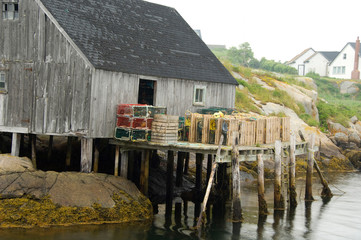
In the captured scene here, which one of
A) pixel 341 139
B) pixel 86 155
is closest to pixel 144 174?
pixel 86 155

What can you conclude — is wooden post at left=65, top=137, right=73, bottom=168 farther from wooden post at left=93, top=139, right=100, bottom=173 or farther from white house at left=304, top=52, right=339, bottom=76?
white house at left=304, top=52, right=339, bottom=76

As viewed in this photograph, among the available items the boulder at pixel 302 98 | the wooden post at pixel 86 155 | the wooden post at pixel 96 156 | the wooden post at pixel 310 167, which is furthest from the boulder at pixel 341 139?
the wooden post at pixel 86 155

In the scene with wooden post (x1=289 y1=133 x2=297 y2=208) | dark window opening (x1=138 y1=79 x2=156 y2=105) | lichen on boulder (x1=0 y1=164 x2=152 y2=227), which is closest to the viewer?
lichen on boulder (x1=0 y1=164 x2=152 y2=227)

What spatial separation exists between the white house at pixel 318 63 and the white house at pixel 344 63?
1.24m

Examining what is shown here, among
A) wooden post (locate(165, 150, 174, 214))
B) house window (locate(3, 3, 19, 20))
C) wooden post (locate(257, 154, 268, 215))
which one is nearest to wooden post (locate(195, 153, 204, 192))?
wooden post (locate(165, 150, 174, 214))

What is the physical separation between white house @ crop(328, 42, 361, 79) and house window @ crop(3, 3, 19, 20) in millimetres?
66215

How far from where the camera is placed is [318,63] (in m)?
84.7

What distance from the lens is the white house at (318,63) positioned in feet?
277

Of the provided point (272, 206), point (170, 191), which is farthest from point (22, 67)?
point (272, 206)

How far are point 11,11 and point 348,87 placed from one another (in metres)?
59.8

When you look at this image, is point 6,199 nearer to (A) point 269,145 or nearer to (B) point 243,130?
(B) point 243,130

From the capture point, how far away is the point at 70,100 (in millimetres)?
20750

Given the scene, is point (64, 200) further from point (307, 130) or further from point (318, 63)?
point (318, 63)

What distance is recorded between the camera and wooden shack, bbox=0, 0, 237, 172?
2062 cm
